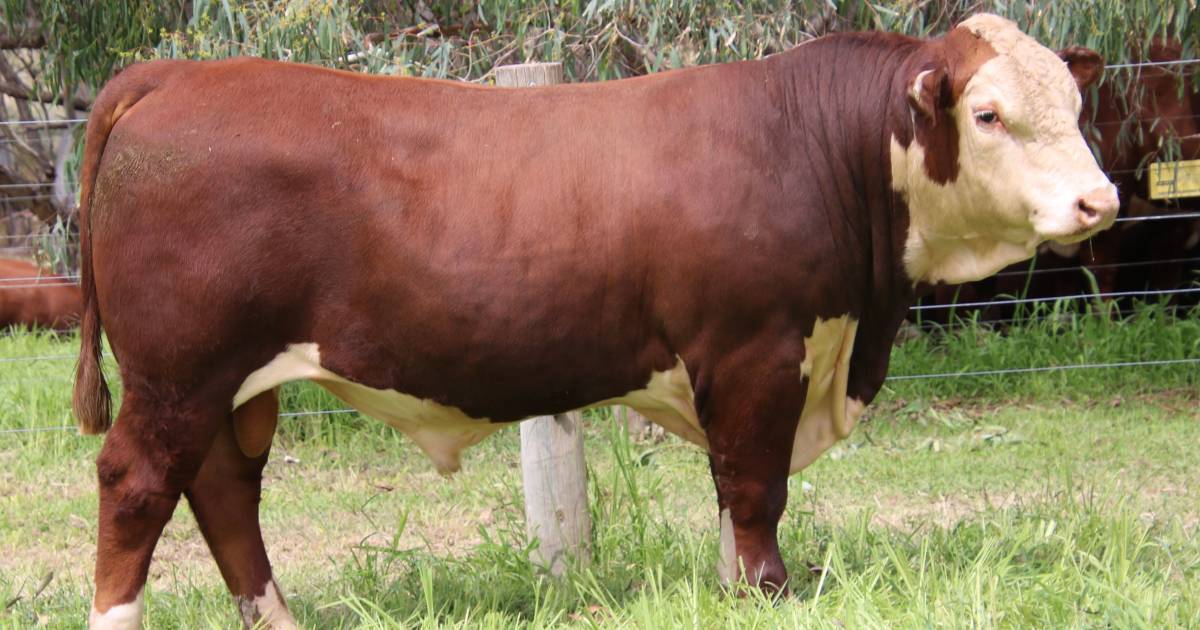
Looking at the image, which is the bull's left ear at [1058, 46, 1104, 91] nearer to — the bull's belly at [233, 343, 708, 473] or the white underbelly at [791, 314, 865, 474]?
the white underbelly at [791, 314, 865, 474]

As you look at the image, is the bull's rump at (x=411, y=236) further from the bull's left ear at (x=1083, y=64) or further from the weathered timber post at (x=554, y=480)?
the bull's left ear at (x=1083, y=64)

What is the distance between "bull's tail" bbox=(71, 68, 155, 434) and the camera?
12.9 ft

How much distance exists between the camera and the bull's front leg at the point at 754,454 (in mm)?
3918

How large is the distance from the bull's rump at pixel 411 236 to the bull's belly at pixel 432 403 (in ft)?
0.13

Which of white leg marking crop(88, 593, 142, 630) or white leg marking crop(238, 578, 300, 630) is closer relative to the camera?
white leg marking crop(88, 593, 142, 630)

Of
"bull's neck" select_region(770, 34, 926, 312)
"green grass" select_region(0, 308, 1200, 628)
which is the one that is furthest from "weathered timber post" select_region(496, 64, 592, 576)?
"bull's neck" select_region(770, 34, 926, 312)

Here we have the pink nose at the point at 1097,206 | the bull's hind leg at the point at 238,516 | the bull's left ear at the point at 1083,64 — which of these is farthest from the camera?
the bull's hind leg at the point at 238,516

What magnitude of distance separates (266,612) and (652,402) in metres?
1.33

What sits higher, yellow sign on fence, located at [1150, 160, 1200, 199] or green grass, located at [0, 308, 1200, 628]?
yellow sign on fence, located at [1150, 160, 1200, 199]

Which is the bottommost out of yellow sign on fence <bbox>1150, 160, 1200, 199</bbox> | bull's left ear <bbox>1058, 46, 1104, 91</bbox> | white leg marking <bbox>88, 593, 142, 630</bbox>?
white leg marking <bbox>88, 593, 142, 630</bbox>

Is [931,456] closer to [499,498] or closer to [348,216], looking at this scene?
[499,498]

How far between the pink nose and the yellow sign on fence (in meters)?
3.62

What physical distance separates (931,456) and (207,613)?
361 centimetres

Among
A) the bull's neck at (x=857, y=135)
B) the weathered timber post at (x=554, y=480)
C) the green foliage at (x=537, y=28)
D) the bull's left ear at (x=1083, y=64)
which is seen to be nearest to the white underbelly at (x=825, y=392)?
the bull's neck at (x=857, y=135)
